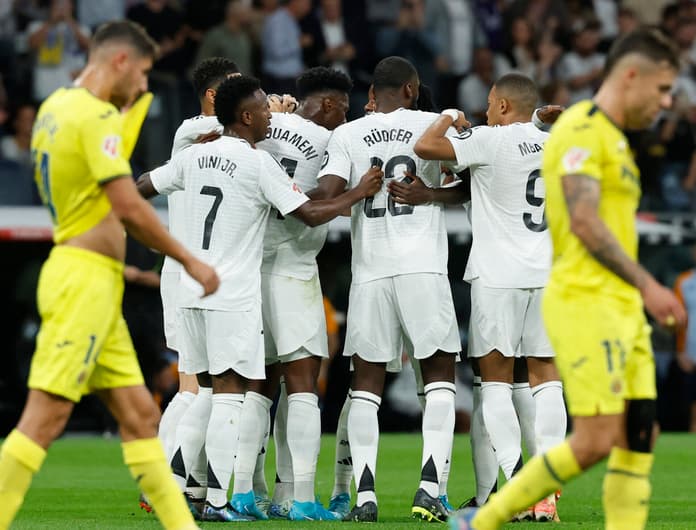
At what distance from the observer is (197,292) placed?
28.7 feet

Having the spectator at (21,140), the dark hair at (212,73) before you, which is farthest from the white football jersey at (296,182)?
the spectator at (21,140)

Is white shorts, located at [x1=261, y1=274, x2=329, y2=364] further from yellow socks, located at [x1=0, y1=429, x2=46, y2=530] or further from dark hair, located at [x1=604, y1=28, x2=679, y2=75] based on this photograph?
dark hair, located at [x1=604, y1=28, x2=679, y2=75]

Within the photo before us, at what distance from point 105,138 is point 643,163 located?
14854 millimetres

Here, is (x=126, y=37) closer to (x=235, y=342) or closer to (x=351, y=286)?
(x=235, y=342)

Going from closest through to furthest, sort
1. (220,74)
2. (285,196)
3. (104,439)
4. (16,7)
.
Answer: (285,196), (220,74), (104,439), (16,7)

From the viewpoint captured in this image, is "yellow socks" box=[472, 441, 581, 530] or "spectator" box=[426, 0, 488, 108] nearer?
"yellow socks" box=[472, 441, 581, 530]

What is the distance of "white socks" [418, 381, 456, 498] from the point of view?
8.66m

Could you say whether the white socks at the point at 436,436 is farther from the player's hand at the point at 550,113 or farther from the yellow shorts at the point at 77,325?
the yellow shorts at the point at 77,325

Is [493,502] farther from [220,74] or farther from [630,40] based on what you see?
[220,74]

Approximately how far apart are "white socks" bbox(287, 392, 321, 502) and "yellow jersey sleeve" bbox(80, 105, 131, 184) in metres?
3.00

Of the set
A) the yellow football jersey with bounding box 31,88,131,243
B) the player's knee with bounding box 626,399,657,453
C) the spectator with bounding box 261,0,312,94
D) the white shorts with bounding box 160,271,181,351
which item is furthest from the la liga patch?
the spectator with bounding box 261,0,312,94

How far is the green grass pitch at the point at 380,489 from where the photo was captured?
8594mm

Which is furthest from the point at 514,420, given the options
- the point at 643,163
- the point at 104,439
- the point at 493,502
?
the point at 643,163

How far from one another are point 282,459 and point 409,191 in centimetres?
198
